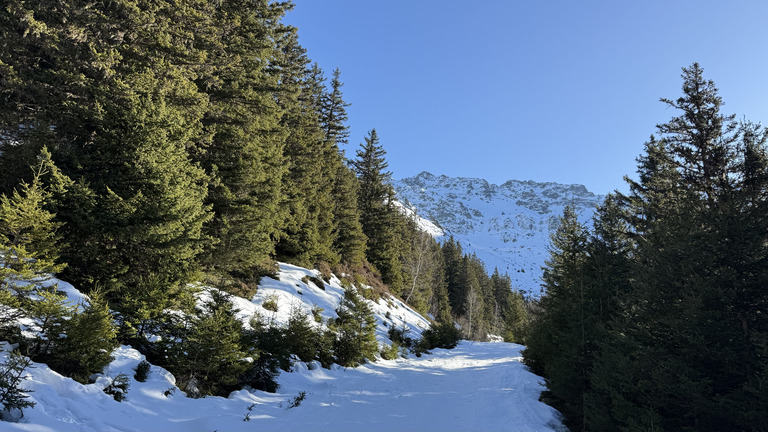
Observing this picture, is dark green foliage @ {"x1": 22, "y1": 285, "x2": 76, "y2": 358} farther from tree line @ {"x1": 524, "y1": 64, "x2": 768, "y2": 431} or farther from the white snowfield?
tree line @ {"x1": 524, "y1": 64, "x2": 768, "y2": 431}

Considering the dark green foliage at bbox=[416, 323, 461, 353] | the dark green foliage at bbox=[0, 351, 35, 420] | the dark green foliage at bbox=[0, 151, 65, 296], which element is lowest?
the dark green foliage at bbox=[416, 323, 461, 353]

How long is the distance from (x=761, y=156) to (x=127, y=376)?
16.2 meters

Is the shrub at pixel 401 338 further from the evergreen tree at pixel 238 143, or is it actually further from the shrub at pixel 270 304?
the evergreen tree at pixel 238 143

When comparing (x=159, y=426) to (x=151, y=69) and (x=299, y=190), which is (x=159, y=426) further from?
(x=299, y=190)

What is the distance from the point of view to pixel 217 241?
440 inches

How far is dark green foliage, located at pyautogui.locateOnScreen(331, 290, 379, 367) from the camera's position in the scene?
14680mm

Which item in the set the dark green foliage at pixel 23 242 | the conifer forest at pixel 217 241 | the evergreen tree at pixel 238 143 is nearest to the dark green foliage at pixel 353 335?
the conifer forest at pixel 217 241

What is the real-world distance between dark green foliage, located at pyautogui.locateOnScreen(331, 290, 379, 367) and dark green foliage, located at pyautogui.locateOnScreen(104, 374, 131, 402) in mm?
8966

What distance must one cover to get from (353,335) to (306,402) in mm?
5557

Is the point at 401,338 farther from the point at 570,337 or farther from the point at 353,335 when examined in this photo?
the point at 570,337

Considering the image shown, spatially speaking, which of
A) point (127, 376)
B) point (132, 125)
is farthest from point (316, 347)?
point (132, 125)

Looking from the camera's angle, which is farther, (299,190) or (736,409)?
(299,190)

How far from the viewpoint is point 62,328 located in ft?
18.9

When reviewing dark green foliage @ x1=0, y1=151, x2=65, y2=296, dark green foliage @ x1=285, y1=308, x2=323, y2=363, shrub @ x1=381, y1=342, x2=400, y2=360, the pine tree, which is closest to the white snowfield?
dark green foliage @ x1=285, y1=308, x2=323, y2=363
